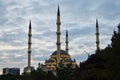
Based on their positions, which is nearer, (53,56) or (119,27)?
(119,27)

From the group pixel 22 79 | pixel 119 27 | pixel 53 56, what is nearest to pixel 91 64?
pixel 119 27

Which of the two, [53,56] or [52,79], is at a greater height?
[53,56]

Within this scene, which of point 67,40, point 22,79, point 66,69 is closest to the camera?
point 66,69

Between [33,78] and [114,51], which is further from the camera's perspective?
[33,78]

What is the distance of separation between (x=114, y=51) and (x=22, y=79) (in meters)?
71.9

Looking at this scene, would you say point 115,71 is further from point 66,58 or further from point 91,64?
point 66,58

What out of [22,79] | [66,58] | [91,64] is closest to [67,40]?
[66,58]

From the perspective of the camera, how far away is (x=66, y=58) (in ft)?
439

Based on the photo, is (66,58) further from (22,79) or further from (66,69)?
(66,69)

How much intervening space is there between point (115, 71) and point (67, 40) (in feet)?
303

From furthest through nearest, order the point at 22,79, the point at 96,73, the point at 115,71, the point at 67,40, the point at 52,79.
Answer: the point at 67,40, the point at 22,79, the point at 52,79, the point at 96,73, the point at 115,71

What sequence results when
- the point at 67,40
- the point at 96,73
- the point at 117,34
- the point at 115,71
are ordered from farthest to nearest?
the point at 67,40 < the point at 96,73 < the point at 117,34 < the point at 115,71

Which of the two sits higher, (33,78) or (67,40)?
(67,40)

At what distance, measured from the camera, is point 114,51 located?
1391 inches
